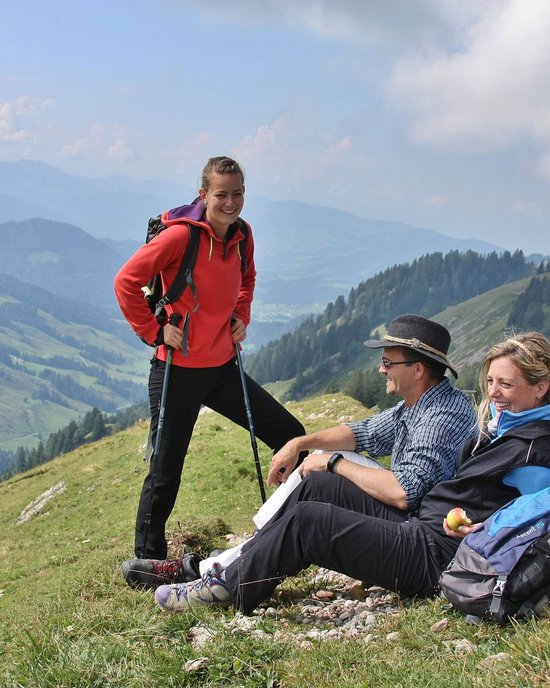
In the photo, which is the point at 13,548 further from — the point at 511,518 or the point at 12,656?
the point at 511,518

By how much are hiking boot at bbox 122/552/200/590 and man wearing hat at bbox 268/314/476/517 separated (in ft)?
5.79

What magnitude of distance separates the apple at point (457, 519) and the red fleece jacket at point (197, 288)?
11.6 ft

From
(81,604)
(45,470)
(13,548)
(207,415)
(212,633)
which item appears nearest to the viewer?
(212,633)

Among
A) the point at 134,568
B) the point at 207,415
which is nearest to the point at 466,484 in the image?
the point at 134,568

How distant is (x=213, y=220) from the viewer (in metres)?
7.64

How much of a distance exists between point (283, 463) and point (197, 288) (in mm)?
2283

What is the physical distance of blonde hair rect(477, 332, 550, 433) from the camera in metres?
5.64

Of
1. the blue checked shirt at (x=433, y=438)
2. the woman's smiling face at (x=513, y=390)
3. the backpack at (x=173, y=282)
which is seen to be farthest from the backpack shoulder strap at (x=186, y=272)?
the woman's smiling face at (x=513, y=390)

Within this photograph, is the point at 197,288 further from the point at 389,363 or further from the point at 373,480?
the point at 373,480

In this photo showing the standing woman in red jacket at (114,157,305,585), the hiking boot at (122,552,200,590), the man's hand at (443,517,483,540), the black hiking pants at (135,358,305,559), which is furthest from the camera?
the black hiking pants at (135,358,305,559)

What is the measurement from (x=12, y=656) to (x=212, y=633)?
1.73m

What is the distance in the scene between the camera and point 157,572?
7.31 metres

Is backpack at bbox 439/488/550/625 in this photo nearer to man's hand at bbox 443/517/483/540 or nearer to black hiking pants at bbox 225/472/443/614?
man's hand at bbox 443/517/483/540

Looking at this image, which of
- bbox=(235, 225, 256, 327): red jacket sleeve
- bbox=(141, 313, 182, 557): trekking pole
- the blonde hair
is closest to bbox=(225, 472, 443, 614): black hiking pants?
A: the blonde hair
